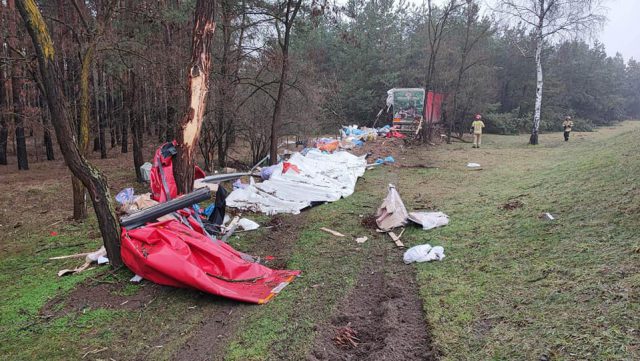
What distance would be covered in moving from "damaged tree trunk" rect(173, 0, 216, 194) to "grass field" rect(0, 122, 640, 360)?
1.28 m

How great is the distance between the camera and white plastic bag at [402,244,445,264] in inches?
200

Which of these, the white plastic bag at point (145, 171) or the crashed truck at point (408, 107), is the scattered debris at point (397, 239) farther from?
the crashed truck at point (408, 107)

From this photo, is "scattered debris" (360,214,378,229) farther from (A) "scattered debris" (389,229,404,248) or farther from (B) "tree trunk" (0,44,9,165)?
(B) "tree trunk" (0,44,9,165)

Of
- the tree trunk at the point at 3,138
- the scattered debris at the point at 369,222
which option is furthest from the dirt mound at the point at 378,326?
the tree trunk at the point at 3,138

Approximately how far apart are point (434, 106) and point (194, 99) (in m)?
19.7

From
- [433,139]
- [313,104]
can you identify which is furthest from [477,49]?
[313,104]

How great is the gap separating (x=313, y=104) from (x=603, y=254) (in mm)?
11685

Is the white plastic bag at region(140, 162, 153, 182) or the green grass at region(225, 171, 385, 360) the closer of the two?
the green grass at region(225, 171, 385, 360)

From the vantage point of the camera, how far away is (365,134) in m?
19.4

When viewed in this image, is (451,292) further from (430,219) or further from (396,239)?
(430,219)

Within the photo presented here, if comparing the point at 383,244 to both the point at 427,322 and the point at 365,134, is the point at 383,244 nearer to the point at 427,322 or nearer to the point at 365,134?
the point at 427,322

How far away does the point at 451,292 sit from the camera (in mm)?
4074

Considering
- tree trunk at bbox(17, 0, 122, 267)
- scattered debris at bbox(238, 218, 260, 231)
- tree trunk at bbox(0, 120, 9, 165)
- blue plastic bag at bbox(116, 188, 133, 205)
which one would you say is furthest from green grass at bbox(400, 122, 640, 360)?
tree trunk at bbox(0, 120, 9, 165)

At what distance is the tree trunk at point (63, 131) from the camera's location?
434cm
